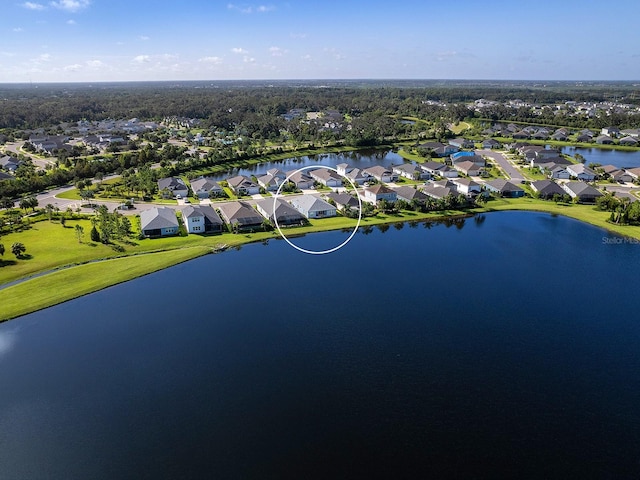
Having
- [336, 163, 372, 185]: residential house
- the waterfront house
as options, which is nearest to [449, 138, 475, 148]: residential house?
[336, 163, 372, 185]: residential house

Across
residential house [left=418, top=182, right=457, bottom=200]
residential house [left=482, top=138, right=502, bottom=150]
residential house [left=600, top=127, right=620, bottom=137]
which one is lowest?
residential house [left=418, top=182, right=457, bottom=200]

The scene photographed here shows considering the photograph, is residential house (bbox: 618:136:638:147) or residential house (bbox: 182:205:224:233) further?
residential house (bbox: 618:136:638:147)

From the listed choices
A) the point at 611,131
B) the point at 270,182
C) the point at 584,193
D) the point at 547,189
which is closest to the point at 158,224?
the point at 270,182

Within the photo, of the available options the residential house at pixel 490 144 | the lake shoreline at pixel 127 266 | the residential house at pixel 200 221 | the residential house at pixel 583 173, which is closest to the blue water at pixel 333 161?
the residential house at pixel 490 144

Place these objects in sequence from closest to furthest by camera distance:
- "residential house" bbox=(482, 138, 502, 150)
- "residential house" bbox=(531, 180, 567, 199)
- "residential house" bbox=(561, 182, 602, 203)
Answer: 1. "residential house" bbox=(561, 182, 602, 203)
2. "residential house" bbox=(531, 180, 567, 199)
3. "residential house" bbox=(482, 138, 502, 150)

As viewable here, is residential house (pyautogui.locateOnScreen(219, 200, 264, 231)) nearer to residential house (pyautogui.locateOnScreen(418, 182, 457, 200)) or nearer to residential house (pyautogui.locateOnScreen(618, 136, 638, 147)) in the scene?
residential house (pyautogui.locateOnScreen(418, 182, 457, 200))

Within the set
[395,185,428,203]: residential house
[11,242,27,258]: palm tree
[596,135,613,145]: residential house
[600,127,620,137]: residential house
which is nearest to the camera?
[11,242,27,258]: palm tree

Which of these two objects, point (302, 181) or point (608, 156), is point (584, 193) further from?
point (608, 156)
